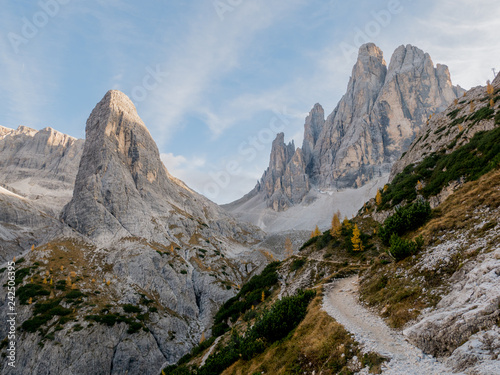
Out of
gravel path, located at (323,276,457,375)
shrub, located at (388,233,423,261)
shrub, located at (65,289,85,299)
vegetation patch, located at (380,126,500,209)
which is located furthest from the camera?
shrub, located at (65,289,85,299)

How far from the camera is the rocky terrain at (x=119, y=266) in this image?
54.0 m

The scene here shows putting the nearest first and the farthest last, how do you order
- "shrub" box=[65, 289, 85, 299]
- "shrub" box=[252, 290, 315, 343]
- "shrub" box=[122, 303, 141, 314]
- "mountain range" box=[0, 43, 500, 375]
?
1. "mountain range" box=[0, 43, 500, 375]
2. "shrub" box=[252, 290, 315, 343]
3. "shrub" box=[65, 289, 85, 299]
4. "shrub" box=[122, 303, 141, 314]

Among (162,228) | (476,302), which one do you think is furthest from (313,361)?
(162,228)

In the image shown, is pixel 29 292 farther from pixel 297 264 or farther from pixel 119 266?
pixel 297 264

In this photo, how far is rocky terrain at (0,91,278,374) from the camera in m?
54.0

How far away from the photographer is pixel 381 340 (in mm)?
10758

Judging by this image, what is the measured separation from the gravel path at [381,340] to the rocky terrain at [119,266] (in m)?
57.4

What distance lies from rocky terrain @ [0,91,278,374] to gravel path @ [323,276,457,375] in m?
57.4

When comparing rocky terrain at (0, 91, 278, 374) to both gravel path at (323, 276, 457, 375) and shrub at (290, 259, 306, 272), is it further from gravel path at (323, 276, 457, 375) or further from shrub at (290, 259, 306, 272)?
gravel path at (323, 276, 457, 375)

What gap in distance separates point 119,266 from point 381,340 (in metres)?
82.1

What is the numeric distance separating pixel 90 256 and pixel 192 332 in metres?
39.3

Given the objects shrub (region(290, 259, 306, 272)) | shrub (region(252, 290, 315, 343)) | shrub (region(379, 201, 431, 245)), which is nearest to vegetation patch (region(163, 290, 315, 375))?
shrub (region(252, 290, 315, 343))

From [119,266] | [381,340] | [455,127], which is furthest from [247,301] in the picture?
[119,266]

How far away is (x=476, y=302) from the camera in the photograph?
28.8 ft
